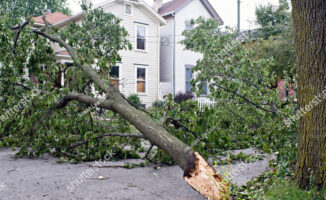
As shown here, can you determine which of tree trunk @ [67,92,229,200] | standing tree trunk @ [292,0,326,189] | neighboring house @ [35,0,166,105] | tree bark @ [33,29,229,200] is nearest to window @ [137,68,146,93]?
neighboring house @ [35,0,166,105]

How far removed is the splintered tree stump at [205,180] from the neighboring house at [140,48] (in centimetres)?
1576

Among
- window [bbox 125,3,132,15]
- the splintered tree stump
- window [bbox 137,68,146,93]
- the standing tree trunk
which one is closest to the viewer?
the standing tree trunk

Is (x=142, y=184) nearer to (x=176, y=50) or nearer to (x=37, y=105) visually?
(x=37, y=105)

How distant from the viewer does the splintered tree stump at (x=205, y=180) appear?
320 cm

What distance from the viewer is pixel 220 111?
6547 mm

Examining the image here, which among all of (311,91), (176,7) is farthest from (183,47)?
(311,91)

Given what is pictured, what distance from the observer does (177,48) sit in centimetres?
2130

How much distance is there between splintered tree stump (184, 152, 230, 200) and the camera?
3197 mm

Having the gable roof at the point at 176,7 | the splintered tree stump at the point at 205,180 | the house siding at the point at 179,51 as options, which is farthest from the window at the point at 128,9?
the splintered tree stump at the point at 205,180

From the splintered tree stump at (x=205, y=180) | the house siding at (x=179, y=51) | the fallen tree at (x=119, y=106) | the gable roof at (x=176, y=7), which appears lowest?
the splintered tree stump at (x=205, y=180)

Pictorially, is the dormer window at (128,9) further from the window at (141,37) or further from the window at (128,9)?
the window at (141,37)

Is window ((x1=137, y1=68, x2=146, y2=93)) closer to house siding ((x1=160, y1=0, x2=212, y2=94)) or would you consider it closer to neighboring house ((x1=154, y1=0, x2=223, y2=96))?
neighboring house ((x1=154, y1=0, x2=223, y2=96))

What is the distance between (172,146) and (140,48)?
16887 millimetres

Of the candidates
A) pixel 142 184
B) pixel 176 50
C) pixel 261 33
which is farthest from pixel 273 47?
pixel 142 184
